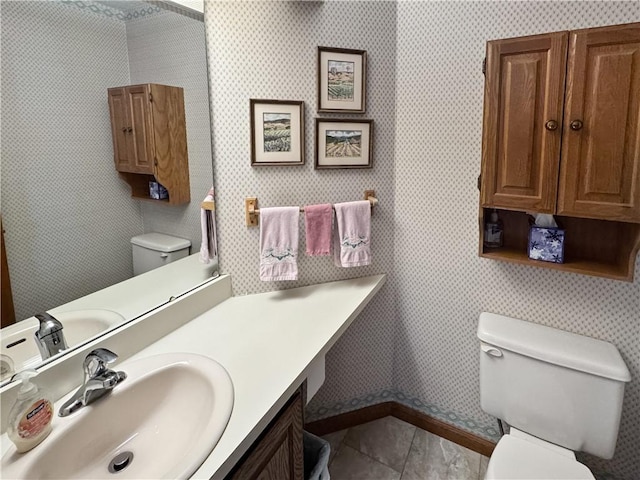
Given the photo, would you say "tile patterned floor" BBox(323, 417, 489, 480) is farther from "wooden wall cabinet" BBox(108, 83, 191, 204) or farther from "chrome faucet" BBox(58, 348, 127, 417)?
"wooden wall cabinet" BBox(108, 83, 191, 204)

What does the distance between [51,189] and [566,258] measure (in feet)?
5.68

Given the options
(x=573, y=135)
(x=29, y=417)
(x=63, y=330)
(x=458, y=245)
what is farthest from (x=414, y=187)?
(x=29, y=417)

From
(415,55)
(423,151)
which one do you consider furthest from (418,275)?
(415,55)

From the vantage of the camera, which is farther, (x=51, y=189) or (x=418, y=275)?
(x=418, y=275)

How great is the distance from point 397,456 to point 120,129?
184 cm

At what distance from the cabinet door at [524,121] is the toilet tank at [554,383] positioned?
1.71 ft

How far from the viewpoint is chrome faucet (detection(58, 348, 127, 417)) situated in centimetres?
100

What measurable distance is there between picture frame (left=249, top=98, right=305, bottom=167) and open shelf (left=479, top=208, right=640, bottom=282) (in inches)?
31.3

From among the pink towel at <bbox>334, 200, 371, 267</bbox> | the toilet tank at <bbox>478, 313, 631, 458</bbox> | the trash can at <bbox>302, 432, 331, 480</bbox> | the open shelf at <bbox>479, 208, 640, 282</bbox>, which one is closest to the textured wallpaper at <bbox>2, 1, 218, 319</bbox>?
the pink towel at <bbox>334, 200, 371, 267</bbox>

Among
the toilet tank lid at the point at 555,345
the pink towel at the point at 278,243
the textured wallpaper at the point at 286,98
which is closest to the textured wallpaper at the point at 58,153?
the textured wallpaper at the point at 286,98

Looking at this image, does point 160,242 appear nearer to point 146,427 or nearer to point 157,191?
point 157,191

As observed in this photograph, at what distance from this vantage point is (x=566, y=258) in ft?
4.97

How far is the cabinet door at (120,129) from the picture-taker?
3.86 ft

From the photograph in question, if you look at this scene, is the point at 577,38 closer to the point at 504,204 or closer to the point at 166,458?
the point at 504,204
